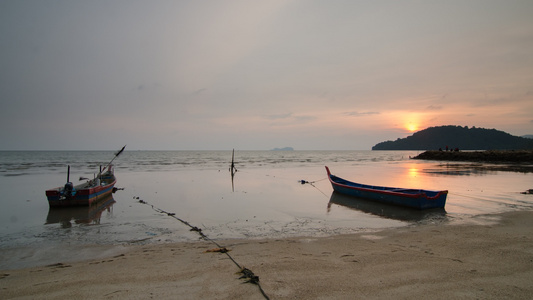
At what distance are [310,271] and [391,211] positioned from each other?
33.2 ft

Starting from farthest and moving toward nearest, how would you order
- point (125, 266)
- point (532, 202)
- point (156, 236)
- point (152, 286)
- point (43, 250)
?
point (532, 202) → point (156, 236) → point (43, 250) → point (125, 266) → point (152, 286)

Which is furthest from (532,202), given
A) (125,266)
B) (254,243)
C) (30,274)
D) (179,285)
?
(30,274)

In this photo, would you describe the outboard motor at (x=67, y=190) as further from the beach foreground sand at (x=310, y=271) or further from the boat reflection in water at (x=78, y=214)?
the beach foreground sand at (x=310, y=271)

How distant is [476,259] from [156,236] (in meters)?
9.70

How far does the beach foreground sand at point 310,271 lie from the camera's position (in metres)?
4.95

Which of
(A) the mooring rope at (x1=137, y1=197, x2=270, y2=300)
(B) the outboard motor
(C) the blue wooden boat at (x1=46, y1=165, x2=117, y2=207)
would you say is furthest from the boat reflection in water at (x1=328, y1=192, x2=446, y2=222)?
(B) the outboard motor

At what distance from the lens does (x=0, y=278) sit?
20.3 ft

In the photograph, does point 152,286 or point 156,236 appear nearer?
point 152,286

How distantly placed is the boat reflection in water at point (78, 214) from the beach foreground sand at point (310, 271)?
6360 mm

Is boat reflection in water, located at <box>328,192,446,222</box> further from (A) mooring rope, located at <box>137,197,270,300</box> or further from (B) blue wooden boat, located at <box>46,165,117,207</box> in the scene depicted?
(B) blue wooden boat, located at <box>46,165,117,207</box>

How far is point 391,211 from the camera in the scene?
47.1ft

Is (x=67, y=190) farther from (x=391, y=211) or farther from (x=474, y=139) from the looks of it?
(x=474, y=139)

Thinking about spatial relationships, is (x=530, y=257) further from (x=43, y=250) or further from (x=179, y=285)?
(x=43, y=250)

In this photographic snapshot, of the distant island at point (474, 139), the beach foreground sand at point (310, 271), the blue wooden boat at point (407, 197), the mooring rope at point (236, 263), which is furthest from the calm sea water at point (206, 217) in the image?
the distant island at point (474, 139)
